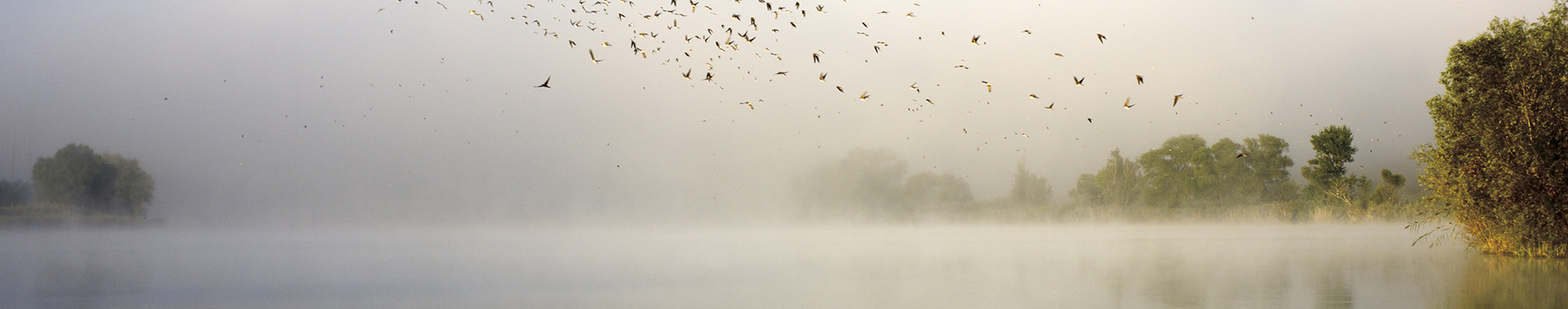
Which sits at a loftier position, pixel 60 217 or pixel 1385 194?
pixel 1385 194

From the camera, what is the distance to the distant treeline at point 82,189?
52.7 meters

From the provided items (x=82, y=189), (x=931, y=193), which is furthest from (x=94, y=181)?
(x=931, y=193)

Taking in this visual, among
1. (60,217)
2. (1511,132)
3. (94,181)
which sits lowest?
(60,217)

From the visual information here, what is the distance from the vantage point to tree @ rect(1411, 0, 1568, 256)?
12859 mm

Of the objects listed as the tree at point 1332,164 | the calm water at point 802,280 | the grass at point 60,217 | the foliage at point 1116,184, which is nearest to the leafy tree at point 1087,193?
the foliage at point 1116,184

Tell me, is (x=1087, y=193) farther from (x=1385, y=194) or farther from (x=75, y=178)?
(x=75, y=178)

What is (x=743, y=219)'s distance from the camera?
60.6 m

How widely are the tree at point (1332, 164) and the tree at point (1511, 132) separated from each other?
29.2 metres

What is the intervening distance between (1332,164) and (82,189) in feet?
219

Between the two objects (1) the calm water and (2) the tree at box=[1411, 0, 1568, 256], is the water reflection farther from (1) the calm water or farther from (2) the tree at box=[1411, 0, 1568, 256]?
(2) the tree at box=[1411, 0, 1568, 256]

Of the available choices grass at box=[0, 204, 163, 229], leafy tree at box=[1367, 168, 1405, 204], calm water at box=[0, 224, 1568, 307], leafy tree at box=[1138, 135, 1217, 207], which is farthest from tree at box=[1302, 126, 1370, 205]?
grass at box=[0, 204, 163, 229]

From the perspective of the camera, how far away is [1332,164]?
4181 cm

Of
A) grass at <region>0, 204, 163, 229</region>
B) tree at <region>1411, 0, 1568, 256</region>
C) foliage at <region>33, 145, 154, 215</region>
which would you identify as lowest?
grass at <region>0, 204, 163, 229</region>

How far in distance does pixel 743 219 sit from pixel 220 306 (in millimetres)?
52120
